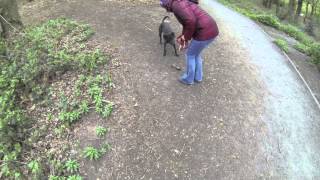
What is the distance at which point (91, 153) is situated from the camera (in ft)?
21.2

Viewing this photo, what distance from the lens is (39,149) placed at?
6855mm

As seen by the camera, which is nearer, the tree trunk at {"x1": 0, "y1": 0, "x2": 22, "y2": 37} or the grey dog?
the grey dog

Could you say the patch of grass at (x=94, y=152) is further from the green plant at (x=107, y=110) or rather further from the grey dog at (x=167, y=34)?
the grey dog at (x=167, y=34)

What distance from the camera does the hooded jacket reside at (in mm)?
6855

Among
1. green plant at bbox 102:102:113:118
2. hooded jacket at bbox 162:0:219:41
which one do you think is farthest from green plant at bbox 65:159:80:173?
hooded jacket at bbox 162:0:219:41

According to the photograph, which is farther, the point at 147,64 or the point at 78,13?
the point at 78,13

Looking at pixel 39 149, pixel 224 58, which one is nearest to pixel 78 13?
pixel 224 58

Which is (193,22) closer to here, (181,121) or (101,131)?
(181,121)

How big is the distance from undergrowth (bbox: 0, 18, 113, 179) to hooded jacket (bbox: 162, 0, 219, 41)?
6.95ft

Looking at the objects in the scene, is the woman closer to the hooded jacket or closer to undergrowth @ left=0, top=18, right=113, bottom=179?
the hooded jacket

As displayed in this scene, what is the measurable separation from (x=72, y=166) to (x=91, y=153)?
0.38 m

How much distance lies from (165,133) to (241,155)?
1.44m

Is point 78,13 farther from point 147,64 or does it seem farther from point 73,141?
point 73,141

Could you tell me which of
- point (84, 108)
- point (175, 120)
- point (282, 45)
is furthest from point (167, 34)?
point (282, 45)
